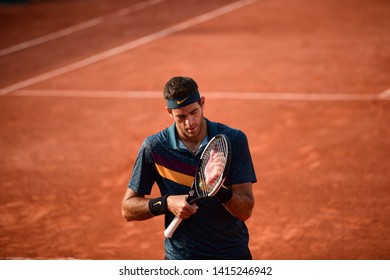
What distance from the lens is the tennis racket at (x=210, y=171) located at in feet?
12.5

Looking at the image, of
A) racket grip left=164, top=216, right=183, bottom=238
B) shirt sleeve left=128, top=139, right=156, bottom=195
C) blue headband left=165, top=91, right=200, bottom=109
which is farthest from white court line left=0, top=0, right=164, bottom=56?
racket grip left=164, top=216, right=183, bottom=238

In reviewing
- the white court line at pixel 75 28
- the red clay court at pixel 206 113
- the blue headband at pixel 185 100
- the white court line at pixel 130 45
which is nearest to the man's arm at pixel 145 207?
the blue headband at pixel 185 100

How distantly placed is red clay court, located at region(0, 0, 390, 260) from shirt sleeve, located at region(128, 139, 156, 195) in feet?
9.95

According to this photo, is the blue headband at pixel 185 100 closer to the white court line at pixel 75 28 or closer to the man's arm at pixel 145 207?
the man's arm at pixel 145 207

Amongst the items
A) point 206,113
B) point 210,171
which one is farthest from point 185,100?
point 206,113

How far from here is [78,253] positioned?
7262 millimetres

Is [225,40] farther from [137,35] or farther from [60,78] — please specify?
[60,78]

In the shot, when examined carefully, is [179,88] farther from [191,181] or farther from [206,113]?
[206,113]

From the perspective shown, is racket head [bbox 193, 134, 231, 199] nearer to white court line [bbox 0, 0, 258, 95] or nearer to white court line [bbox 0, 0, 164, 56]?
white court line [bbox 0, 0, 258, 95]

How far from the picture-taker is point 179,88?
411 centimetres

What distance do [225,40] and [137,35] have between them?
2.73 metres

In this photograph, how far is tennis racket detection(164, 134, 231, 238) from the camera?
12.5ft

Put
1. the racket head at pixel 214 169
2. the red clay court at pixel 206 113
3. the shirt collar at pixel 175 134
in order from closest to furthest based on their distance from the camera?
the racket head at pixel 214 169 → the shirt collar at pixel 175 134 → the red clay court at pixel 206 113

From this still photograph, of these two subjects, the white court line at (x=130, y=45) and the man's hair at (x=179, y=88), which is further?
the white court line at (x=130, y=45)
